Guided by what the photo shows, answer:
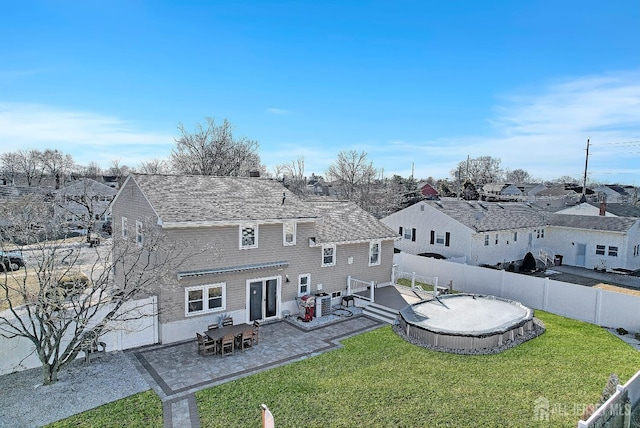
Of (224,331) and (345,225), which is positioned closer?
(224,331)

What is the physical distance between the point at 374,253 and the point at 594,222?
20577mm

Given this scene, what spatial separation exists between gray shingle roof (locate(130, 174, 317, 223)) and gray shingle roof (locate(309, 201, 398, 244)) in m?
1.61

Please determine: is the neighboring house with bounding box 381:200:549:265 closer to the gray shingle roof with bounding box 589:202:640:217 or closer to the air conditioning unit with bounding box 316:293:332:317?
the gray shingle roof with bounding box 589:202:640:217

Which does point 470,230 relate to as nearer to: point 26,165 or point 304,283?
point 304,283

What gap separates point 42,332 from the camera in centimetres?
1190

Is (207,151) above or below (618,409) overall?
above

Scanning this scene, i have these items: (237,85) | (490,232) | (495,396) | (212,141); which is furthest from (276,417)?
(212,141)

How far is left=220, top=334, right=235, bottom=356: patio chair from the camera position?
14.2 metres

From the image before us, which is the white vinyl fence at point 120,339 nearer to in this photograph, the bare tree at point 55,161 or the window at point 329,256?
the window at point 329,256

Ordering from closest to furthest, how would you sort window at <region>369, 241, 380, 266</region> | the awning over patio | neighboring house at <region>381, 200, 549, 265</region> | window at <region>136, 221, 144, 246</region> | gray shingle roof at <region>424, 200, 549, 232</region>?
the awning over patio < window at <region>136, 221, 144, 246</region> < window at <region>369, 241, 380, 266</region> < neighboring house at <region>381, 200, 549, 265</region> < gray shingle roof at <region>424, 200, 549, 232</region>

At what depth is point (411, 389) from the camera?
1164 centimetres

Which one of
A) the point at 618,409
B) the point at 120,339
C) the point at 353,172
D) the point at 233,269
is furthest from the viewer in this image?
the point at 353,172

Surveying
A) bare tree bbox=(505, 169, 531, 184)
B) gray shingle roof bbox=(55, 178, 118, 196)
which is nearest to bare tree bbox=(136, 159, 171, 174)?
gray shingle roof bbox=(55, 178, 118, 196)

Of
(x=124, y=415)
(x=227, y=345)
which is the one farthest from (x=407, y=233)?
(x=124, y=415)
